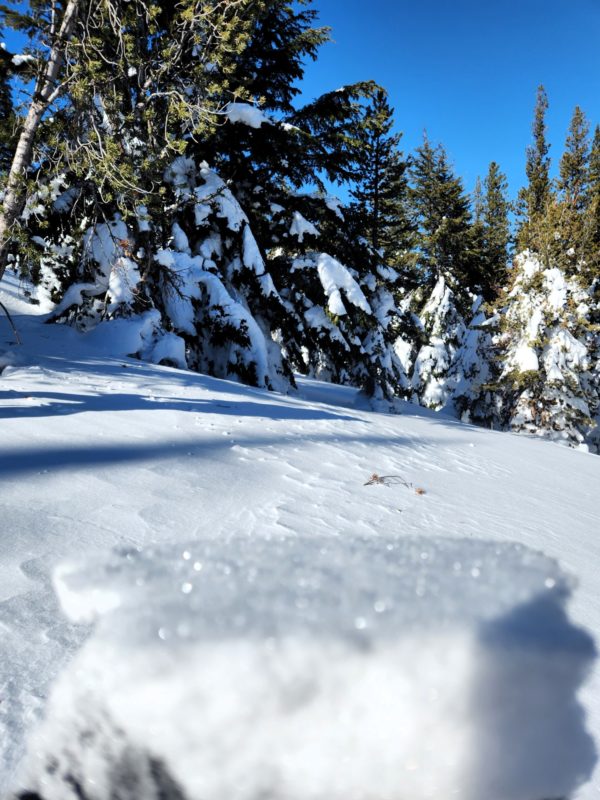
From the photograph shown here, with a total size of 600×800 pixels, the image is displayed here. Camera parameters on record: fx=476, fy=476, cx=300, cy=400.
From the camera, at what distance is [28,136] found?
4.60 metres

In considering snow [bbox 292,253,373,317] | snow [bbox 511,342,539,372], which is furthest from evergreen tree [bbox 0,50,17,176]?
snow [bbox 511,342,539,372]

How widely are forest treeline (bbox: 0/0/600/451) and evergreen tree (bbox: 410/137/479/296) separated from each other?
749 cm

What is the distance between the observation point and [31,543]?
5.23ft

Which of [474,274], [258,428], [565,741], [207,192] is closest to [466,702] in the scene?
[565,741]

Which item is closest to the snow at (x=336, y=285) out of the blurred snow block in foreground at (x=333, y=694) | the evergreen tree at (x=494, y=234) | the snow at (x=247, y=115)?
the snow at (x=247, y=115)

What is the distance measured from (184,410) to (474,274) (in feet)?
77.8

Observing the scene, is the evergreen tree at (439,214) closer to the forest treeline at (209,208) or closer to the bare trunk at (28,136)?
the forest treeline at (209,208)

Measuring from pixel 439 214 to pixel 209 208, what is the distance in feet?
57.3

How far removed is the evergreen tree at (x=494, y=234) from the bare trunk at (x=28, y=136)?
22538 mm

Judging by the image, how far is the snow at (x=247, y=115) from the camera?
8.00 m

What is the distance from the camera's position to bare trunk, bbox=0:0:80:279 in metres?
4.47

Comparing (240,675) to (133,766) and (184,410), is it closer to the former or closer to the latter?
(133,766)

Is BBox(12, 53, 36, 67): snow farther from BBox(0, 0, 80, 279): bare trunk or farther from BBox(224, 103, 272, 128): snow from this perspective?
BBox(224, 103, 272, 128): snow

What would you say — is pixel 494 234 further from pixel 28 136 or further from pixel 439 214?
pixel 28 136
